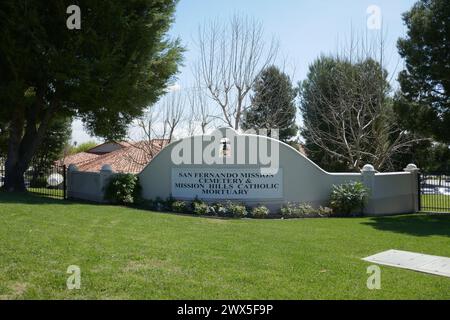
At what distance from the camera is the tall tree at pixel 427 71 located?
14.5 meters

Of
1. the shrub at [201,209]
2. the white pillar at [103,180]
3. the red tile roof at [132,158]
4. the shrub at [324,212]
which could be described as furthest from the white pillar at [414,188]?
the red tile roof at [132,158]

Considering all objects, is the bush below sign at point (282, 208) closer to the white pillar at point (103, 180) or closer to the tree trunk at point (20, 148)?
the white pillar at point (103, 180)

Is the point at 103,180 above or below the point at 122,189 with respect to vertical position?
above

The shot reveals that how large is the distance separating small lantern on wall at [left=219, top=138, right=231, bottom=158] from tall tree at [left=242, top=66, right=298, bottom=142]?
15056 mm

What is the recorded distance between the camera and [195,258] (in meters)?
6.99

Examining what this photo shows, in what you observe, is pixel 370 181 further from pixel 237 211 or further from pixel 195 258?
pixel 195 258

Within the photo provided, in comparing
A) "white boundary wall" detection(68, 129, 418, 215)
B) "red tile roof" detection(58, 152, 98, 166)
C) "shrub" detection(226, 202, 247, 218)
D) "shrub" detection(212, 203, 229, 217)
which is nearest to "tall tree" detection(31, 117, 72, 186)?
"red tile roof" detection(58, 152, 98, 166)

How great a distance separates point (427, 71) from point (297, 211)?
6.65 metres

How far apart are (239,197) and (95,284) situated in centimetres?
983

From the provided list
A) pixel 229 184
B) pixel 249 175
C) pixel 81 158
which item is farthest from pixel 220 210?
pixel 81 158

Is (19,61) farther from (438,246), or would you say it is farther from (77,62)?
(438,246)

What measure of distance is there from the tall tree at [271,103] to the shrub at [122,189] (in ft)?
50.2
